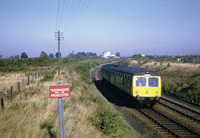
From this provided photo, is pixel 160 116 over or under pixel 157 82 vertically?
under

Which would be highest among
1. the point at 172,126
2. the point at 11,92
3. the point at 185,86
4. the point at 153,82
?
the point at 153,82


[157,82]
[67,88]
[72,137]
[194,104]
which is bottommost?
[194,104]

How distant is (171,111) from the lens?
13.3m

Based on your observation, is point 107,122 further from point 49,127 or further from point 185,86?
point 185,86

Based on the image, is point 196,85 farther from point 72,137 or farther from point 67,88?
point 67,88

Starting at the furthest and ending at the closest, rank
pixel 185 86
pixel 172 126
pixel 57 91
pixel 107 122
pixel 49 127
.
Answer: pixel 185 86 < pixel 172 126 < pixel 107 122 < pixel 49 127 < pixel 57 91

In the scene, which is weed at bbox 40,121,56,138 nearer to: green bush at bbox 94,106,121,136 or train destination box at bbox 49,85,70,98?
green bush at bbox 94,106,121,136

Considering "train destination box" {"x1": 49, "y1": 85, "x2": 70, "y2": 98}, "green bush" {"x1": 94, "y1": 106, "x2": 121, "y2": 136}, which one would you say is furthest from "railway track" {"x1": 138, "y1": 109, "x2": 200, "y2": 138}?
"train destination box" {"x1": 49, "y1": 85, "x2": 70, "y2": 98}

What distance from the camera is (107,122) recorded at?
8.05m

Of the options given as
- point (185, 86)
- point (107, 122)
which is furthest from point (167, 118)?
point (185, 86)

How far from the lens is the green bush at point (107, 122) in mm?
7961

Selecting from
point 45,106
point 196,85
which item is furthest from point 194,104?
point 45,106

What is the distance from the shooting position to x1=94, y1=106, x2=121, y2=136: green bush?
7.96 metres

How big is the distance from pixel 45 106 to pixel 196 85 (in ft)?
46.9
